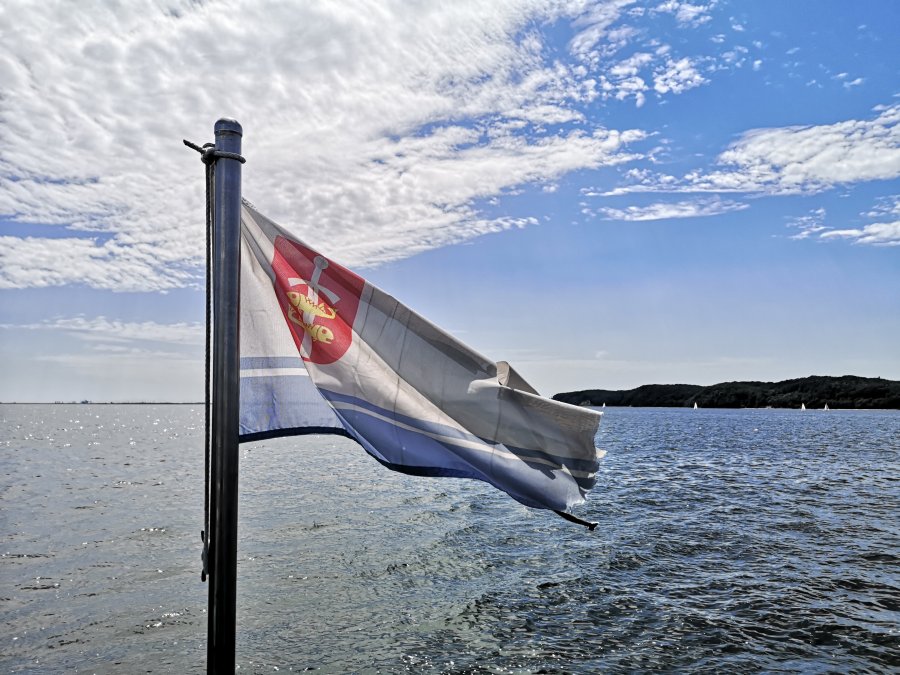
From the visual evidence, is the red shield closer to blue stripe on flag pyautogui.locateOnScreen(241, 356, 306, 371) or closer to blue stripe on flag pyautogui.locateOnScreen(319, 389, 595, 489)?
blue stripe on flag pyautogui.locateOnScreen(241, 356, 306, 371)

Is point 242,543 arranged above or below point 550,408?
below

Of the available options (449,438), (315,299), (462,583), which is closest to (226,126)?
(315,299)

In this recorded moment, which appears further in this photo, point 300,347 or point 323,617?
point 323,617

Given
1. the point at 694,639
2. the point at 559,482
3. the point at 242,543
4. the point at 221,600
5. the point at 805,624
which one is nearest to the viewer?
the point at 221,600

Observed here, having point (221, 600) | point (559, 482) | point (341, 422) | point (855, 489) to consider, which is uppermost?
point (341, 422)

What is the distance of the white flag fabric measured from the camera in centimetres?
559

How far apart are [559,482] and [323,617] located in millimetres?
8449

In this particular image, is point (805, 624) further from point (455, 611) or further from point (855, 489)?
point (855, 489)

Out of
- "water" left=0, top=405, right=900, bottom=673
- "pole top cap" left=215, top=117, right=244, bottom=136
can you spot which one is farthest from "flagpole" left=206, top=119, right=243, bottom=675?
"water" left=0, top=405, right=900, bottom=673

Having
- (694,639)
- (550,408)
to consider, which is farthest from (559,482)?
(694,639)

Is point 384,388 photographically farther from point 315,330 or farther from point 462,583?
point 462,583

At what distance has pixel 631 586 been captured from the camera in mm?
14281

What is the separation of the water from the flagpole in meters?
5.42

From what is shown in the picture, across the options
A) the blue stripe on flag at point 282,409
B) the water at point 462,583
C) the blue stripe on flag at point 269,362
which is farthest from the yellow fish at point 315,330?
the water at point 462,583
